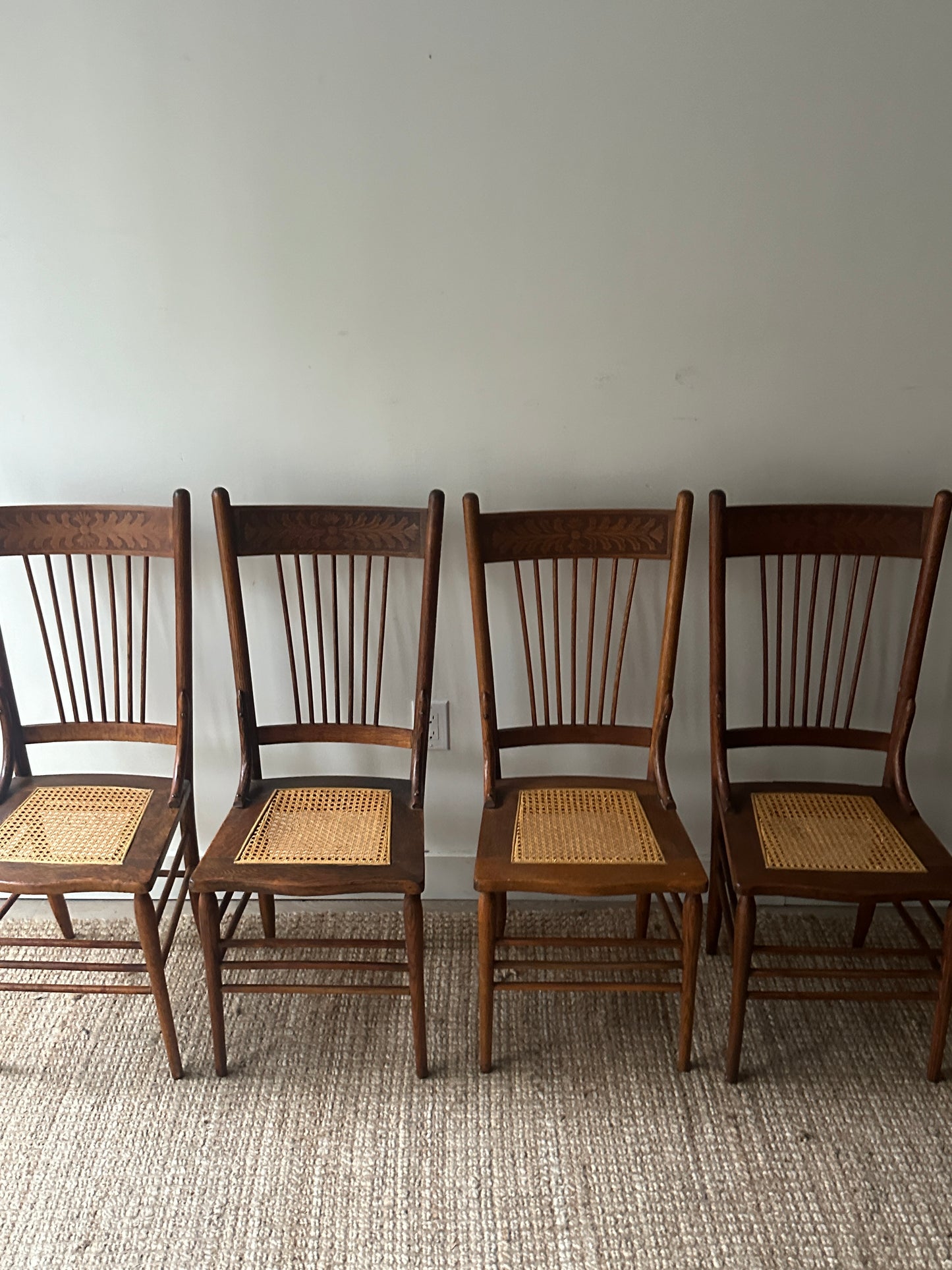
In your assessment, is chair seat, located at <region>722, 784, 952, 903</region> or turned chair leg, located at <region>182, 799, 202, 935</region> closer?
chair seat, located at <region>722, 784, 952, 903</region>

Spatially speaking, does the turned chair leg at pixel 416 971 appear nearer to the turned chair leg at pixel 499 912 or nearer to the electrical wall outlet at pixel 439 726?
the turned chair leg at pixel 499 912

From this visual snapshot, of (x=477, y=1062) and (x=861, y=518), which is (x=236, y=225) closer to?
(x=861, y=518)

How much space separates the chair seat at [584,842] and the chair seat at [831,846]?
0.12 metres

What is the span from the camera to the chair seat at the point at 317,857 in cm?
172

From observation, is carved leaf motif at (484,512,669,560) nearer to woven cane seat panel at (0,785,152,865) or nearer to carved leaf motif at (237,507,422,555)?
carved leaf motif at (237,507,422,555)

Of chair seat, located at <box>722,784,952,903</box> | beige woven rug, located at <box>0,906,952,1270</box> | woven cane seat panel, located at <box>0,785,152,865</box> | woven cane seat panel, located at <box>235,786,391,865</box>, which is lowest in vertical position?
beige woven rug, located at <box>0,906,952,1270</box>

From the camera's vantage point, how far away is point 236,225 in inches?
74.2

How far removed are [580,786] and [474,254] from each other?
1.11 meters

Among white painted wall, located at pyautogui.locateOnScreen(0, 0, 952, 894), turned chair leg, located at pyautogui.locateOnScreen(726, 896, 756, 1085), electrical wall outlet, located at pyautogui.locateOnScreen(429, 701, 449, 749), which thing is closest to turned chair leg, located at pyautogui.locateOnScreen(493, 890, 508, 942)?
electrical wall outlet, located at pyautogui.locateOnScreen(429, 701, 449, 749)

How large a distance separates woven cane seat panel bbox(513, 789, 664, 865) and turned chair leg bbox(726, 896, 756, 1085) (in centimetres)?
18

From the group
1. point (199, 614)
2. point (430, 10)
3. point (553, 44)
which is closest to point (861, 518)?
point (553, 44)

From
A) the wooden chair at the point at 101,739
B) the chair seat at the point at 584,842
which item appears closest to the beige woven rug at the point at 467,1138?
the wooden chair at the point at 101,739

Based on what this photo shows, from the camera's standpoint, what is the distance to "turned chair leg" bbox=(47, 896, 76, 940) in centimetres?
216

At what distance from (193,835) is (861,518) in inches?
61.8
